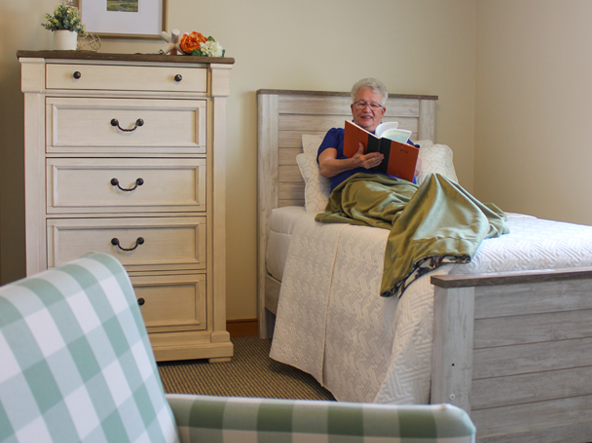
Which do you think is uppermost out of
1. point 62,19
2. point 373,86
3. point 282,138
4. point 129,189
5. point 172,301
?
point 62,19

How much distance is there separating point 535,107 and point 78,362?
2.62 metres

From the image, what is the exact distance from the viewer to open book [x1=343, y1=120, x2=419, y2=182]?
202cm

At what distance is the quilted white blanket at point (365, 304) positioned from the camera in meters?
1.26

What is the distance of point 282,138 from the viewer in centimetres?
278

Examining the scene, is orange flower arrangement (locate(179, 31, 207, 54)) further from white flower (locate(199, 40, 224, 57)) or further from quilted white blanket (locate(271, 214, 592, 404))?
quilted white blanket (locate(271, 214, 592, 404))

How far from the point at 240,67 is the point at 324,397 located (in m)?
1.69

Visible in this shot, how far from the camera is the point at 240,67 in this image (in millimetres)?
2771

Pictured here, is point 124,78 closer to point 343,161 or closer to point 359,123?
point 343,161

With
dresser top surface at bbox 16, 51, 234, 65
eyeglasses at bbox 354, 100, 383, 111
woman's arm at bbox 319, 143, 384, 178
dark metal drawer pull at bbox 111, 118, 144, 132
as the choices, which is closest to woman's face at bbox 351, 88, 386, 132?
eyeglasses at bbox 354, 100, 383, 111

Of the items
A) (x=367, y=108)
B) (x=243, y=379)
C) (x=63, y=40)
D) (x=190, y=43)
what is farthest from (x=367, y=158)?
(x=63, y=40)

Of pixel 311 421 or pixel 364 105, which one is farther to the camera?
pixel 364 105

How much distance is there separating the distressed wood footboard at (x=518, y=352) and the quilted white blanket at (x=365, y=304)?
0.24 ft

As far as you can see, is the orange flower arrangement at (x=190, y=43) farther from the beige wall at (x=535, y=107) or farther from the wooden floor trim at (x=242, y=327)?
the beige wall at (x=535, y=107)

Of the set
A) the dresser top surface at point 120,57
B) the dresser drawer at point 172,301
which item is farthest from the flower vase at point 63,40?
the dresser drawer at point 172,301
